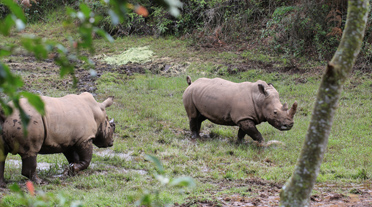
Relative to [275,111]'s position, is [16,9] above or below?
above

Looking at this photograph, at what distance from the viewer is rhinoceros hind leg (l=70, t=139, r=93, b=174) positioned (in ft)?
23.2

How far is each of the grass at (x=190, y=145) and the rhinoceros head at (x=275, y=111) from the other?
1.71 ft

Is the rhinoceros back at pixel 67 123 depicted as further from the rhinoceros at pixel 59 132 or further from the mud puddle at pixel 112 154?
the mud puddle at pixel 112 154

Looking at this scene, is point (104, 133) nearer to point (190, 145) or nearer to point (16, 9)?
point (190, 145)

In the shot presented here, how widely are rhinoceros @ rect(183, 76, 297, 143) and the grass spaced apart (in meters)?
0.46

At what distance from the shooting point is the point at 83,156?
7.21 meters

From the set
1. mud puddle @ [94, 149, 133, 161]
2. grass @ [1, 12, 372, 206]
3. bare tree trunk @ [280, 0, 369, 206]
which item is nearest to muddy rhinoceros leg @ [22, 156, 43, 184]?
grass @ [1, 12, 372, 206]

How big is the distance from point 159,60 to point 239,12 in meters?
4.56

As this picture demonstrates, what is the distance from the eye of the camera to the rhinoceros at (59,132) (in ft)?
20.2

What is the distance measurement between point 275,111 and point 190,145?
1896 millimetres

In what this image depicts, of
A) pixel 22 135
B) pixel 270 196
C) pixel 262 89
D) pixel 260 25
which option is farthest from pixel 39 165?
pixel 260 25

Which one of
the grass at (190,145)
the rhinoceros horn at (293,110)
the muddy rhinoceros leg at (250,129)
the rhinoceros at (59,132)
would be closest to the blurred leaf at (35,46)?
the grass at (190,145)

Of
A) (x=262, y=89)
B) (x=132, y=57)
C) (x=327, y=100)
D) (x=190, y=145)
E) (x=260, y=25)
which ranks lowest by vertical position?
(x=132, y=57)

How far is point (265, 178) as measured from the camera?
23.8 feet
